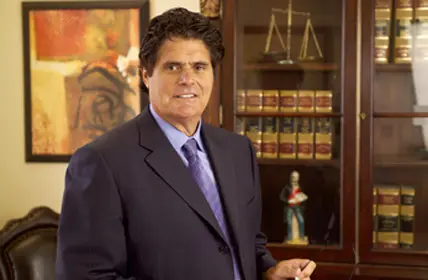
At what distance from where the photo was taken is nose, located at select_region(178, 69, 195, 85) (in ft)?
4.26

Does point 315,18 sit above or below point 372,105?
above

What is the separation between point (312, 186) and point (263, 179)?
24 cm

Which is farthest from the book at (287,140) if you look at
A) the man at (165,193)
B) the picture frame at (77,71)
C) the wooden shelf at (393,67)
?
the man at (165,193)

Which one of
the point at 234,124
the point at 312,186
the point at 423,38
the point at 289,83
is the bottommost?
the point at 312,186

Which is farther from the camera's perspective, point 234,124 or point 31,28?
point 31,28

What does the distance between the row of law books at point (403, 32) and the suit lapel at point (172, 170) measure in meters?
1.45

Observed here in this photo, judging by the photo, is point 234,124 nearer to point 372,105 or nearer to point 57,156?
point 372,105

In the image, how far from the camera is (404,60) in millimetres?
2443

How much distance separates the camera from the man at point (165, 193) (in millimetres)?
1160

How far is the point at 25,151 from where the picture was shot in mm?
2992

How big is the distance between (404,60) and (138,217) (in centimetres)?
171

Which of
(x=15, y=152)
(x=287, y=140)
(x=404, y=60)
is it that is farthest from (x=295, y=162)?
(x=15, y=152)

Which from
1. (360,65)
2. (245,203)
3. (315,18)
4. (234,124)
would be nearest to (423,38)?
(360,65)

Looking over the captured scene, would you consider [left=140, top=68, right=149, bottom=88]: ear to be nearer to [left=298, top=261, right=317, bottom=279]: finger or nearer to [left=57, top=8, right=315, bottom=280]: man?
[left=57, top=8, right=315, bottom=280]: man
